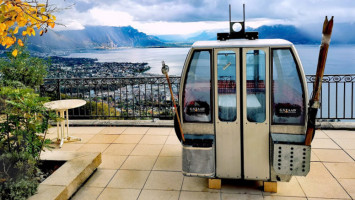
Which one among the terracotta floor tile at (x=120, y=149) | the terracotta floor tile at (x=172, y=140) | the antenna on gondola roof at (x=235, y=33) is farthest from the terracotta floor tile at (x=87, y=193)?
the antenna on gondola roof at (x=235, y=33)

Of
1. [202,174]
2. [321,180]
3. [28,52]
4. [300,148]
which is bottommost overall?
[321,180]

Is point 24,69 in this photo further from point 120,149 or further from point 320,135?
point 320,135

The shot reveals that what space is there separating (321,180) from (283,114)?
1.19 meters

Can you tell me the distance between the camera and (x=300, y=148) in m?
3.12

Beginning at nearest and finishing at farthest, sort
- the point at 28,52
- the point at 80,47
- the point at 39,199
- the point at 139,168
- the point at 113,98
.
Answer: the point at 39,199 < the point at 139,168 < the point at 28,52 < the point at 113,98 < the point at 80,47

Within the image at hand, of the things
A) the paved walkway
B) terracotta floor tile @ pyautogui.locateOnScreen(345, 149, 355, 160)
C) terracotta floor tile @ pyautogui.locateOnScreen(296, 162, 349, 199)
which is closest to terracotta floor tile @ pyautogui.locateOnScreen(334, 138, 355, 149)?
the paved walkway

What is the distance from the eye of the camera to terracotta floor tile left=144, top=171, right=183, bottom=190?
3715 mm

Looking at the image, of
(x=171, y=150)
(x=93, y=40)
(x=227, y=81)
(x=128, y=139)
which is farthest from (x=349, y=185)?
(x=93, y=40)

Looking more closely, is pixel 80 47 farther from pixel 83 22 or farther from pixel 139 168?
pixel 139 168

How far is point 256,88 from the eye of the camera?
3322 millimetres

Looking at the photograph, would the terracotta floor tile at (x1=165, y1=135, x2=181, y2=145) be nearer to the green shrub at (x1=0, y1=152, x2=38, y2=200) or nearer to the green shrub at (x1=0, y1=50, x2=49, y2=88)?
the green shrub at (x1=0, y1=152, x2=38, y2=200)

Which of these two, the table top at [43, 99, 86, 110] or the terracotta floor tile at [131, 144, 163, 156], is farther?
the table top at [43, 99, 86, 110]

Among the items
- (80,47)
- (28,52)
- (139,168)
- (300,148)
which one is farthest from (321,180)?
(80,47)

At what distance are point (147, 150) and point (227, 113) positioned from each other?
81.4 inches
